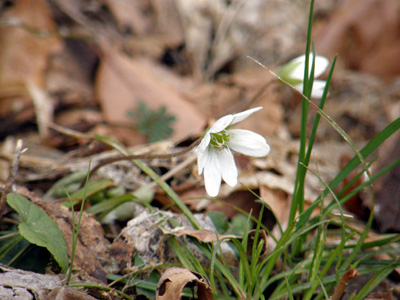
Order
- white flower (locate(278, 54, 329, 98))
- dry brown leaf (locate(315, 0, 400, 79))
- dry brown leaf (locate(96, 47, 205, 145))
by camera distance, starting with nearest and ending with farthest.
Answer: white flower (locate(278, 54, 329, 98))
dry brown leaf (locate(96, 47, 205, 145))
dry brown leaf (locate(315, 0, 400, 79))

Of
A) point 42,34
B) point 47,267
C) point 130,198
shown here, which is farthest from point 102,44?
point 47,267

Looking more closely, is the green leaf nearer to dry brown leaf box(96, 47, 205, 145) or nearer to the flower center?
the flower center

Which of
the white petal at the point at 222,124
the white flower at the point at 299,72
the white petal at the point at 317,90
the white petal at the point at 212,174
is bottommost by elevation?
the white petal at the point at 212,174

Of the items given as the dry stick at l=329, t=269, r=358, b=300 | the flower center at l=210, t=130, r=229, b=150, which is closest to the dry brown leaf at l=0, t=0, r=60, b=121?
the flower center at l=210, t=130, r=229, b=150

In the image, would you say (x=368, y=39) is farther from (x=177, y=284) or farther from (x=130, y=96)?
(x=177, y=284)

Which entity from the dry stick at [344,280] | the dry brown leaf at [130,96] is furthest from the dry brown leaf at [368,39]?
the dry stick at [344,280]

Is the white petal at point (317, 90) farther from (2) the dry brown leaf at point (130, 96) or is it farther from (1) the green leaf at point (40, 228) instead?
(1) the green leaf at point (40, 228)
